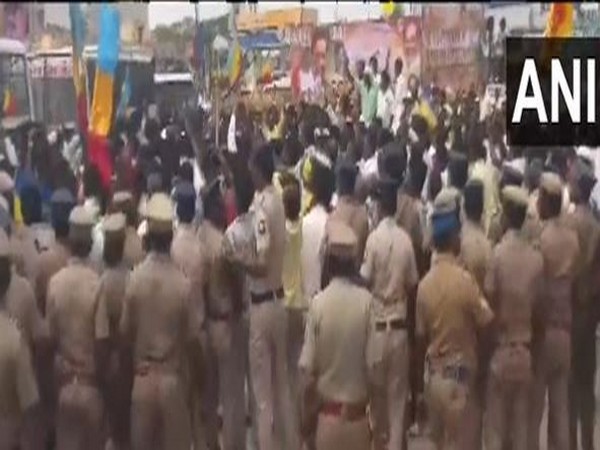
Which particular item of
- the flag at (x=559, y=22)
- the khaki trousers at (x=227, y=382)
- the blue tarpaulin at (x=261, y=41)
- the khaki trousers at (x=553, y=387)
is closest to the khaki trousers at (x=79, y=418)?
the khaki trousers at (x=227, y=382)

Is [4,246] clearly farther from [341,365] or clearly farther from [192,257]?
[341,365]

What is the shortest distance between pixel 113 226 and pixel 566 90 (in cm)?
157

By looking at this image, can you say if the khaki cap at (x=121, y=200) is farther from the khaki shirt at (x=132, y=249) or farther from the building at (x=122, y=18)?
the building at (x=122, y=18)

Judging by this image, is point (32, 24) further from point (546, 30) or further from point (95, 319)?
point (546, 30)

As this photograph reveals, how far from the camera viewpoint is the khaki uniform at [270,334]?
524 cm

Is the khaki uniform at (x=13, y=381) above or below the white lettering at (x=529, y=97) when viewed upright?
below

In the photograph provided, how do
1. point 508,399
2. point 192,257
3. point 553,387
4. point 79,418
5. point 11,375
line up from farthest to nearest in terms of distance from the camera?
point 553,387, point 508,399, point 192,257, point 79,418, point 11,375

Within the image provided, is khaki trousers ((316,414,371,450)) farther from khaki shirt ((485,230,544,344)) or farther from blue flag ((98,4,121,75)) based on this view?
blue flag ((98,4,121,75))

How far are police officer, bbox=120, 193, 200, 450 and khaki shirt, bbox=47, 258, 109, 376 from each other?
10 cm

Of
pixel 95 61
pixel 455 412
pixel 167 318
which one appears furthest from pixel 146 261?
pixel 455 412

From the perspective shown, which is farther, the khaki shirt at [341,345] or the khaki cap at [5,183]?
the khaki cap at [5,183]

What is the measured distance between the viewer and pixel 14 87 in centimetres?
506

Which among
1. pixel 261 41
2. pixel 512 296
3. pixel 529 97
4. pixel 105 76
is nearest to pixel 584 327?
pixel 512 296

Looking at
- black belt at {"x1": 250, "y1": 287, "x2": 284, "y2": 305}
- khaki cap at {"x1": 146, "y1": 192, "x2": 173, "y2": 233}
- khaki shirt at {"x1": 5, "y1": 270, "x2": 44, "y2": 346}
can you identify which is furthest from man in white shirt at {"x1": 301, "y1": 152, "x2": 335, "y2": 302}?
khaki shirt at {"x1": 5, "y1": 270, "x2": 44, "y2": 346}
